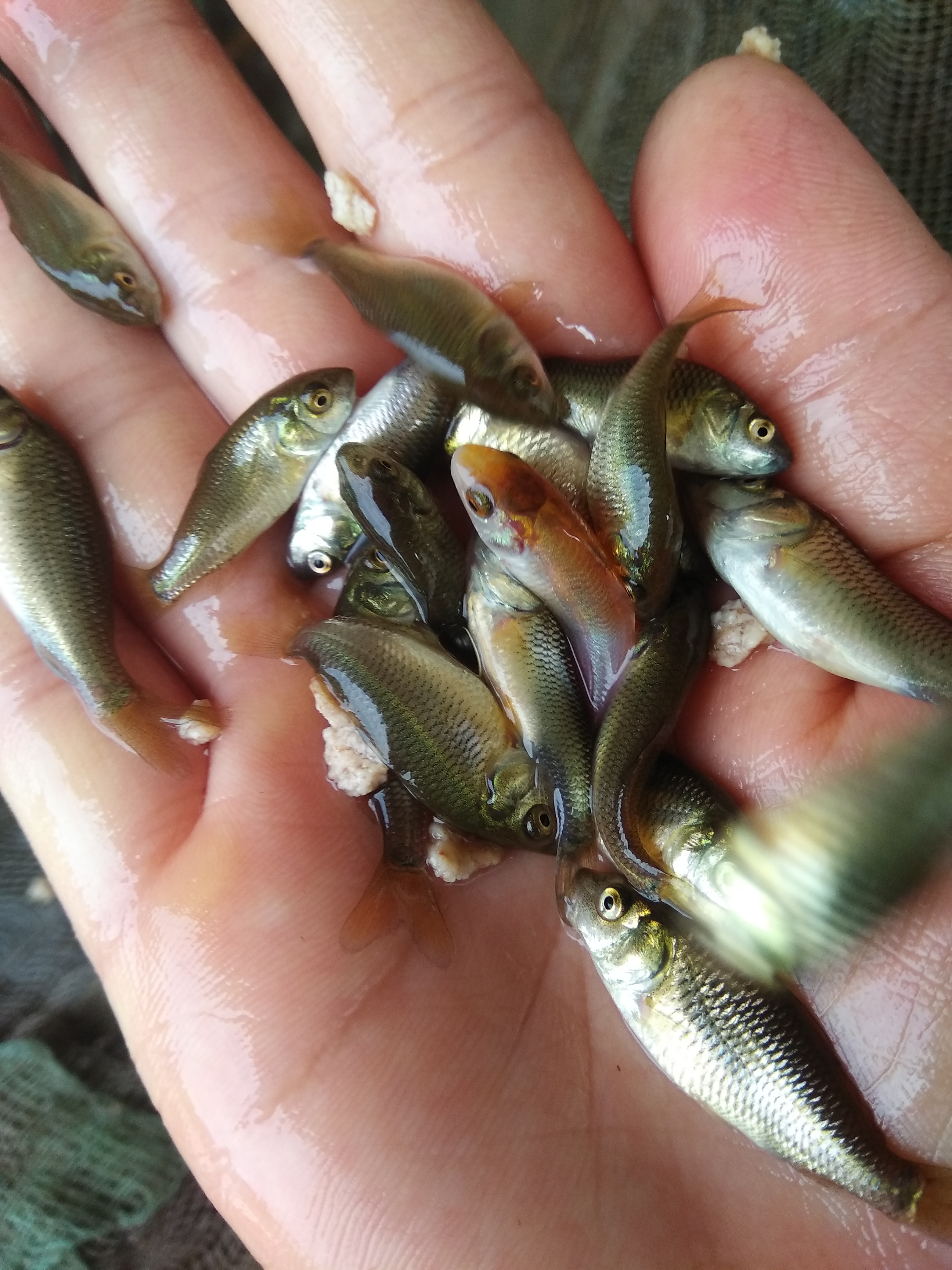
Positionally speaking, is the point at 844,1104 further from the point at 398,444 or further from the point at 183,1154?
the point at 398,444

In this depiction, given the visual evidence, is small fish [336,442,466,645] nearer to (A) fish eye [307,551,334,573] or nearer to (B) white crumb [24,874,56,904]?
(A) fish eye [307,551,334,573]

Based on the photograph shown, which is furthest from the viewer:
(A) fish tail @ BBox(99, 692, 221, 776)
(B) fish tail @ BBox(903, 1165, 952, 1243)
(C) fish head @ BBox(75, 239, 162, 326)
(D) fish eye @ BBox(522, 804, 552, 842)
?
(C) fish head @ BBox(75, 239, 162, 326)

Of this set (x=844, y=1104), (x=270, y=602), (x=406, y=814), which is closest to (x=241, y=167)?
(x=270, y=602)

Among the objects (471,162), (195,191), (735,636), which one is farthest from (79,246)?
(735,636)

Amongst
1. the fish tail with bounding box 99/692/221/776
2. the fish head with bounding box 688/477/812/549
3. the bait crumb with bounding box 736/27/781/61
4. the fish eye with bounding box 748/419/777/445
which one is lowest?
the fish head with bounding box 688/477/812/549

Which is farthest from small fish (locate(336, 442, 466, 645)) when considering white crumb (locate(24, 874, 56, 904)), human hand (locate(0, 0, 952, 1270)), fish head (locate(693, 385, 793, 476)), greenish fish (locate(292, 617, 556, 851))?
white crumb (locate(24, 874, 56, 904))

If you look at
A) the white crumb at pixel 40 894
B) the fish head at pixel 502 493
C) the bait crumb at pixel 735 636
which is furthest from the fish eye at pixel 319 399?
the white crumb at pixel 40 894

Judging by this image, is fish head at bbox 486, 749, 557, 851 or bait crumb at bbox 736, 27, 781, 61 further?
bait crumb at bbox 736, 27, 781, 61
